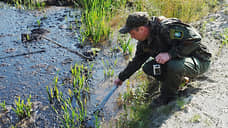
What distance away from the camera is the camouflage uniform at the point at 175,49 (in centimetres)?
261

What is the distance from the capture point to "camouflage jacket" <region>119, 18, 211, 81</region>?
102 inches

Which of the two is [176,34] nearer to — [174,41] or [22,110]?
[174,41]

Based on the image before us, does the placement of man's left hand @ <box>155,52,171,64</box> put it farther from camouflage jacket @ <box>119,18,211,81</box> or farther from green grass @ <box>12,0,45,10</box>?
green grass @ <box>12,0,45,10</box>

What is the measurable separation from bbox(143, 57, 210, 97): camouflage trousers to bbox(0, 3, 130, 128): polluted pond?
0.64m

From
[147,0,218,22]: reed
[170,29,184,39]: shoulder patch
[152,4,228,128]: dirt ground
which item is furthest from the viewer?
[147,0,218,22]: reed

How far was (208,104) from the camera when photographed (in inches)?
105

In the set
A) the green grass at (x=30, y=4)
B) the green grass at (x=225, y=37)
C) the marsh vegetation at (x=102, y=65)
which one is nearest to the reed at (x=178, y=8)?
the marsh vegetation at (x=102, y=65)

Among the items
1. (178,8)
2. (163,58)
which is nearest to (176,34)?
(163,58)

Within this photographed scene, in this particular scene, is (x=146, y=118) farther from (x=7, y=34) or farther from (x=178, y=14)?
(x=7, y=34)

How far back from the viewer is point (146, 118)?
9.11 ft

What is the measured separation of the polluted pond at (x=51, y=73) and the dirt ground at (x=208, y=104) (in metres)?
0.84

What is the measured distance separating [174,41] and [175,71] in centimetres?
34

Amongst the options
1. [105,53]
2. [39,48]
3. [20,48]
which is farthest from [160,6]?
[20,48]

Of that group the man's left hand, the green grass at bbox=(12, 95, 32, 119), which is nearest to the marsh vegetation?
the green grass at bbox=(12, 95, 32, 119)
